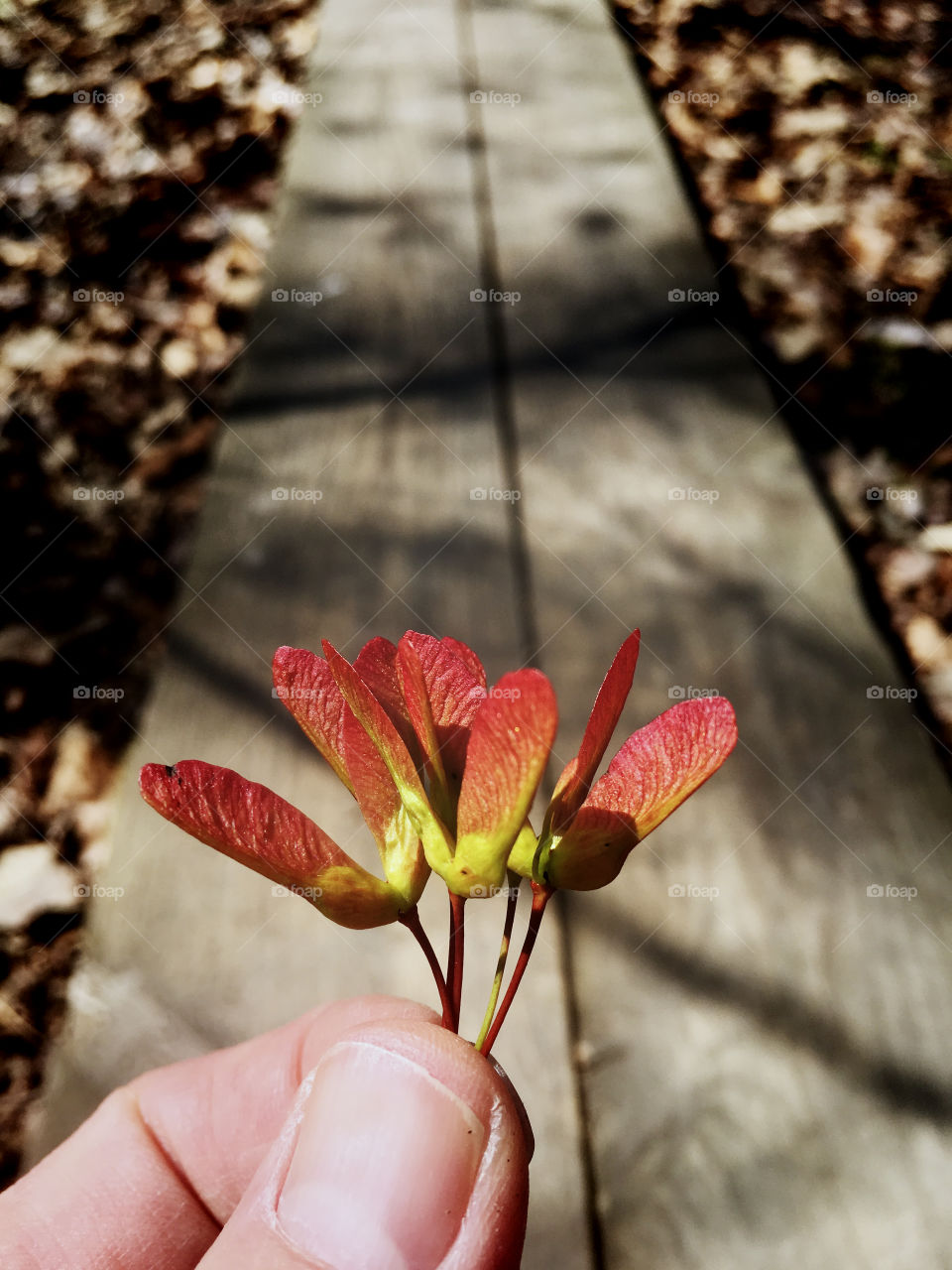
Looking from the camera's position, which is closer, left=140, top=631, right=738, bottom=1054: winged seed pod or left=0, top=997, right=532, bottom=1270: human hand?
left=140, top=631, right=738, bottom=1054: winged seed pod

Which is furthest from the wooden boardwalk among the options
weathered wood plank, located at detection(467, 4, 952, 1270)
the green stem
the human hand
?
the green stem

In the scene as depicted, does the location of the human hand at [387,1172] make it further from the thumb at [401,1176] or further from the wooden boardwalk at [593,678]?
the wooden boardwalk at [593,678]

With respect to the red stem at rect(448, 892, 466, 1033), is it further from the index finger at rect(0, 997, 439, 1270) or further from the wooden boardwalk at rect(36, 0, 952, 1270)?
the wooden boardwalk at rect(36, 0, 952, 1270)

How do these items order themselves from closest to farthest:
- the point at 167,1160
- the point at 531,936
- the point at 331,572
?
the point at 531,936, the point at 167,1160, the point at 331,572

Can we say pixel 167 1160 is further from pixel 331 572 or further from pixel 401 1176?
pixel 331 572

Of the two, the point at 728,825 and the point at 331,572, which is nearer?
the point at 728,825

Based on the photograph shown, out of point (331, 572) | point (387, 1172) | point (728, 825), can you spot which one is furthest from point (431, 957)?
point (331, 572)
